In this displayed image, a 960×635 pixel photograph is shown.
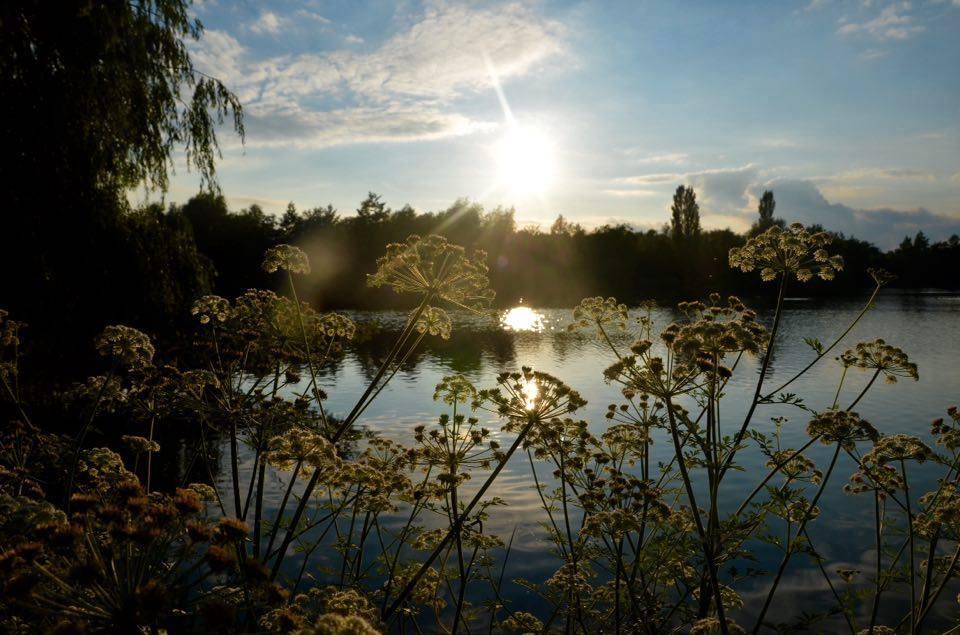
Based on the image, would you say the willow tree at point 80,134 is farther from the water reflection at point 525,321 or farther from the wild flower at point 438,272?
the water reflection at point 525,321

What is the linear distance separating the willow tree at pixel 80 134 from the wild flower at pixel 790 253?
1323cm

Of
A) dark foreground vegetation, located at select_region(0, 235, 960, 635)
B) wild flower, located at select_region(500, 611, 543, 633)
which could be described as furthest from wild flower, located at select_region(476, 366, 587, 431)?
wild flower, located at select_region(500, 611, 543, 633)

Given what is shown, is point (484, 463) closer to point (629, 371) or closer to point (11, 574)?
point (629, 371)

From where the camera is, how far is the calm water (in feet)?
33.0

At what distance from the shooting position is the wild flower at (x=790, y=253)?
4.74 metres

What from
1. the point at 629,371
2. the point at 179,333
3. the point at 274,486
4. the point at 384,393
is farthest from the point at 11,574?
the point at 384,393

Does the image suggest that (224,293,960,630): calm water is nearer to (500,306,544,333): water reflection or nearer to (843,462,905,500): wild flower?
(500,306,544,333): water reflection

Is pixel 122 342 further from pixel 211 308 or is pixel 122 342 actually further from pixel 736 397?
pixel 736 397

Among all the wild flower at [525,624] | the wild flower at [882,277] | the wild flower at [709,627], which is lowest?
the wild flower at [525,624]

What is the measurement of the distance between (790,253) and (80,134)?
1355cm

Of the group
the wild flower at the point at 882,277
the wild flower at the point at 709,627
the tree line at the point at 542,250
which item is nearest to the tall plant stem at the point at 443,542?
the wild flower at the point at 709,627

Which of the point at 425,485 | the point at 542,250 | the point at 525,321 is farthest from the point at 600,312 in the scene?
the point at 542,250

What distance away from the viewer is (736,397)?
20453 millimetres

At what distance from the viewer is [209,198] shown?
1521 cm
